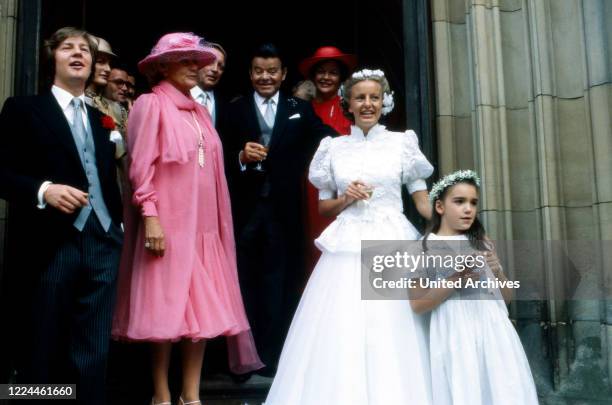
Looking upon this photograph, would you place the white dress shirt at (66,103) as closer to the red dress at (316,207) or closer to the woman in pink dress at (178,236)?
the woman in pink dress at (178,236)

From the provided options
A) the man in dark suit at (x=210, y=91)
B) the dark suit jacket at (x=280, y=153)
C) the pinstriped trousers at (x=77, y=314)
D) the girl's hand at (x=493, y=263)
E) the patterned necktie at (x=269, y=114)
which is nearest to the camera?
the pinstriped trousers at (x=77, y=314)

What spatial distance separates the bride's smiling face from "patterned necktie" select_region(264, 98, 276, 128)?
0.89 m

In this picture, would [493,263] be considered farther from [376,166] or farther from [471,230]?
[376,166]

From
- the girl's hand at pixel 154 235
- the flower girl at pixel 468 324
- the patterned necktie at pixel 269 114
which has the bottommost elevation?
the flower girl at pixel 468 324

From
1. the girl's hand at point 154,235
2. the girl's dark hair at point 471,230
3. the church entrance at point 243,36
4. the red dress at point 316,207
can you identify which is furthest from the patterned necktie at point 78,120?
the girl's dark hair at point 471,230

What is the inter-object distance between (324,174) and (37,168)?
166cm

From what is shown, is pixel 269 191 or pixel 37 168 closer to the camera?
pixel 37 168

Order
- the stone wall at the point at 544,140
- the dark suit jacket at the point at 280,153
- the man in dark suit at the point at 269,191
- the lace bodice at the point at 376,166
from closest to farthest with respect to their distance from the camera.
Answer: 1. the lace bodice at the point at 376,166
2. the stone wall at the point at 544,140
3. the man in dark suit at the point at 269,191
4. the dark suit jacket at the point at 280,153

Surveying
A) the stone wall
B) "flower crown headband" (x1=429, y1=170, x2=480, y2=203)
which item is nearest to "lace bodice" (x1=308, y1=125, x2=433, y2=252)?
"flower crown headband" (x1=429, y1=170, x2=480, y2=203)

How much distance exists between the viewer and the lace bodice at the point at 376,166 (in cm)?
451

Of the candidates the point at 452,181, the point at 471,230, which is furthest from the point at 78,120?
the point at 471,230

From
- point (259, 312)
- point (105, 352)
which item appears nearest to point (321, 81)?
point (259, 312)

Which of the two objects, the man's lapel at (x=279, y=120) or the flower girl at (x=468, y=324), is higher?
the man's lapel at (x=279, y=120)

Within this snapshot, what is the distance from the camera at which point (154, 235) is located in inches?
165
